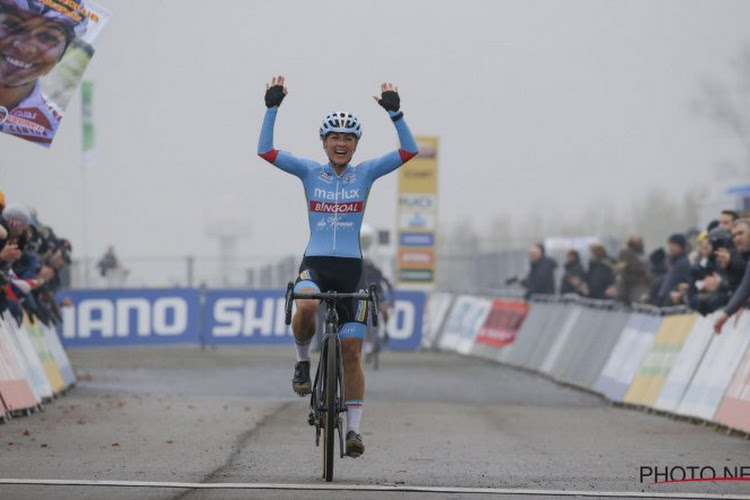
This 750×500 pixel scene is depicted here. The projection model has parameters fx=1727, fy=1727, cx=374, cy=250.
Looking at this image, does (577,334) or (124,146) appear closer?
(577,334)

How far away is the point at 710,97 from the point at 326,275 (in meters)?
59.6

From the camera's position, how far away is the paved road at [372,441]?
399 inches

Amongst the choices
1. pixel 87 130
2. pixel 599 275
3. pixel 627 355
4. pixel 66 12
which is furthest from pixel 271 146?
pixel 87 130

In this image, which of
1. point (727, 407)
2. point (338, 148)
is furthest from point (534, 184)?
point (338, 148)

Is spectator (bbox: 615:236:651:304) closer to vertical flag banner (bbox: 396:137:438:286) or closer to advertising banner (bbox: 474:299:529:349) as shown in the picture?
advertising banner (bbox: 474:299:529:349)

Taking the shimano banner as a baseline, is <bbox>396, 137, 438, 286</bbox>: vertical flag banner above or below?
above

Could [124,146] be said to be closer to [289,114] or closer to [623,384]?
[289,114]

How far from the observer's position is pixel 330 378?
10164 mm

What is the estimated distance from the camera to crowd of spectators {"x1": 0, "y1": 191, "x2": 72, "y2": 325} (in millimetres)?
15297

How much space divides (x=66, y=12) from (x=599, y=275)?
1114 cm

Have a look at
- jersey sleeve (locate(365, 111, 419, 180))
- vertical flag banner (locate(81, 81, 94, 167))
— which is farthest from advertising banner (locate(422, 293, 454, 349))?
jersey sleeve (locate(365, 111, 419, 180))

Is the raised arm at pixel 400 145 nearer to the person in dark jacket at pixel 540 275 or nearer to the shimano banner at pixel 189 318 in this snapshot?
the person in dark jacket at pixel 540 275

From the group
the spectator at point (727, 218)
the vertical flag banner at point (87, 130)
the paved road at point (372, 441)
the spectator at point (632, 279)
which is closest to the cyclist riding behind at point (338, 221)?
the paved road at point (372, 441)

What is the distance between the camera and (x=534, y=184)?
220 feet
